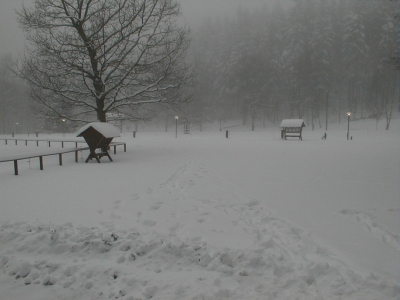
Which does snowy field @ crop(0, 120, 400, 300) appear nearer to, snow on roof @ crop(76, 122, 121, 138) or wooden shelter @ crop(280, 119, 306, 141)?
snow on roof @ crop(76, 122, 121, 138)

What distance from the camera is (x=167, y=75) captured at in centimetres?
1314

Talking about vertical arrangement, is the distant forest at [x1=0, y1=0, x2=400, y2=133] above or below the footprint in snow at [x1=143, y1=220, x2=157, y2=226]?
above

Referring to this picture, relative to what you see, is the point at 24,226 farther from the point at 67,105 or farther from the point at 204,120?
the point at 204,120

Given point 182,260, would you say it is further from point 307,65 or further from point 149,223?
point 307,65

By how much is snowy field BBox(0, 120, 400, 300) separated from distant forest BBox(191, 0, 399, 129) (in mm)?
32846

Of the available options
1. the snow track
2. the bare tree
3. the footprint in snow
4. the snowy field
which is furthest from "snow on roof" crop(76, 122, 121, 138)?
the footprint in snow

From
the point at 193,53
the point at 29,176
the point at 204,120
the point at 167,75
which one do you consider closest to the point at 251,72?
the point at 204,120

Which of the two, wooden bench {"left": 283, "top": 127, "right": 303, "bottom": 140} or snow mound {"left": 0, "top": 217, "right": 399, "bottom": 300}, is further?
wooden bench {"left": 283, "top": 127, "right": 303, "bottom": 140}

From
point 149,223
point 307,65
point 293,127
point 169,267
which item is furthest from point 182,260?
point 307,65

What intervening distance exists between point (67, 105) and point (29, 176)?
6.56 m

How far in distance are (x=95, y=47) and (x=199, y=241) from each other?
1252cm

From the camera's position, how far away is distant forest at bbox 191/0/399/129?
3862 cm

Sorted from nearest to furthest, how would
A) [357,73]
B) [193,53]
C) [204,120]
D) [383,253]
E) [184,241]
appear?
[383,253]
[184,241]
[357,73]
[204,120]
[193,53]

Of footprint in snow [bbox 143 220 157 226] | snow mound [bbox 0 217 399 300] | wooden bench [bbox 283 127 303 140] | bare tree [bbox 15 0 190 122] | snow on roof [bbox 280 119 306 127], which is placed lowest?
snow mound [bbox 0 217 399 300]
